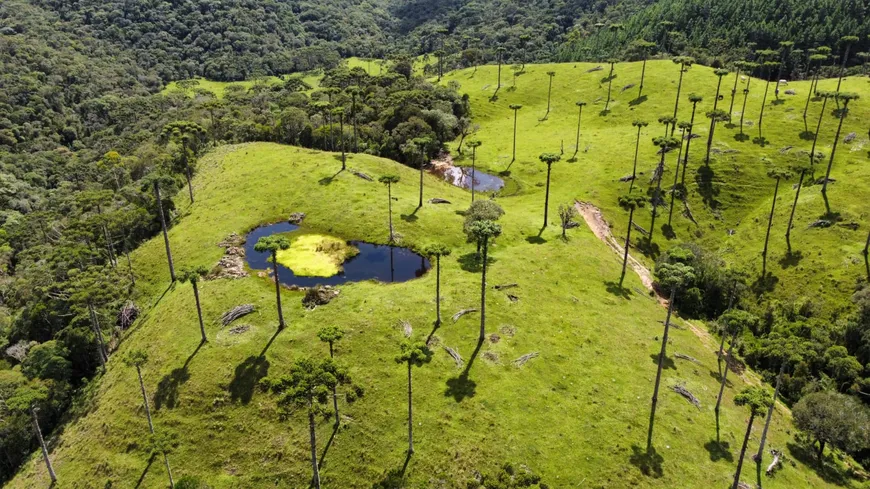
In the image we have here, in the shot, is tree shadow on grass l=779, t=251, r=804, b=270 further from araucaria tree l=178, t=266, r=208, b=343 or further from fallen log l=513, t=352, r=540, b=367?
araucaria tree l=178, t=266, r=208, b=343

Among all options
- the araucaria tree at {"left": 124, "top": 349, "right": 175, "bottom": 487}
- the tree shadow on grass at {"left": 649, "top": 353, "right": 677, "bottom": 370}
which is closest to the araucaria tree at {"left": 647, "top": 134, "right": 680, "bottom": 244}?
the tree shadow on grass at {"left": 649, "top": 353, "right": 677, "bottom": 370}

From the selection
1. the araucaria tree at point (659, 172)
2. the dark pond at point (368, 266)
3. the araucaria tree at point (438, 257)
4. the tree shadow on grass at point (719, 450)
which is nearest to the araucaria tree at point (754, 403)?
the tree shadow on grass at point (719, 450)

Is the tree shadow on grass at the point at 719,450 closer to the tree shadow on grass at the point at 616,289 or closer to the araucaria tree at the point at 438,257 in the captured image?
the tree shadow on grass at the point at 616,289

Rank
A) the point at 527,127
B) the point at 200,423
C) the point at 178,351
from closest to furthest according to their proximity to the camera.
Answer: the point at 200,423 < the point at 178,351 < the point at 527,127

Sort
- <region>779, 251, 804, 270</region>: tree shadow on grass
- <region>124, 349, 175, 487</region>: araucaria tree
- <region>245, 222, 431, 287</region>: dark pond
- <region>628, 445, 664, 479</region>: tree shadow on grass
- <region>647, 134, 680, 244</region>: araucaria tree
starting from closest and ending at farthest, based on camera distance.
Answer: <region>628, 445, 664, 479</region>: tree shadow on grass
<region>124, 349, 175, 487</region>: araucaria tree
<region>245, 222, 431, 287</region>: dark pond
<region>779, 251, 804, 270</region>: tree shadow on grass
<region>647, 134, 680, 244</region>: araucaria tree

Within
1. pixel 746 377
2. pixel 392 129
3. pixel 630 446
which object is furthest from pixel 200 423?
pixel 392 129

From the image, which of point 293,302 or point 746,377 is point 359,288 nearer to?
point 293,302
